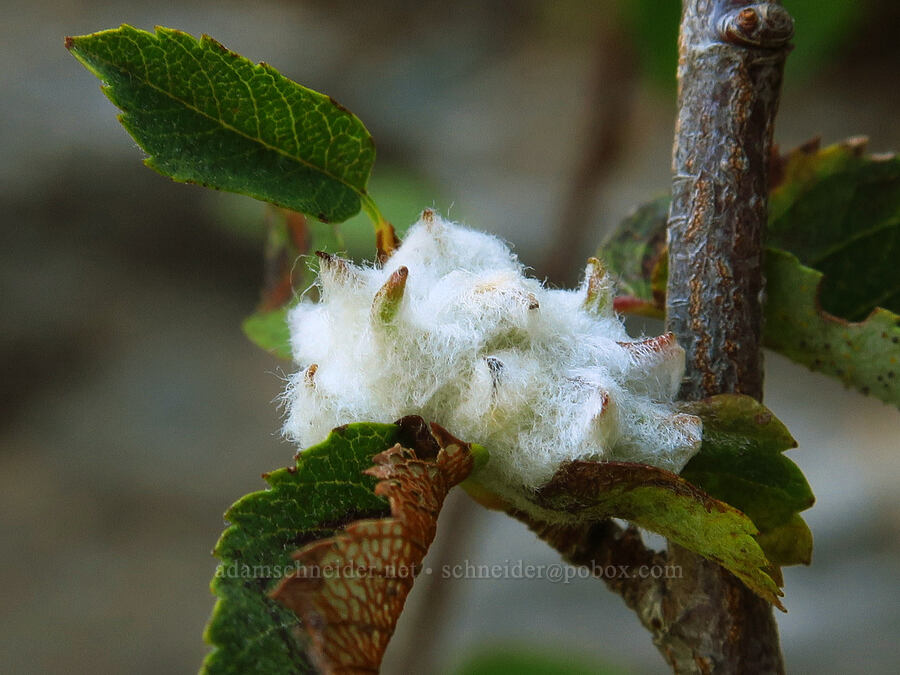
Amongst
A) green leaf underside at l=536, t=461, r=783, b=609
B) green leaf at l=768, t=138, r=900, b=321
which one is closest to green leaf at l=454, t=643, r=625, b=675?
green leaf at l=768, t=138, r=900, b=321

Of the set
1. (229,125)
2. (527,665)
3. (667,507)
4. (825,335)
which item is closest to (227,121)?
(229,125)

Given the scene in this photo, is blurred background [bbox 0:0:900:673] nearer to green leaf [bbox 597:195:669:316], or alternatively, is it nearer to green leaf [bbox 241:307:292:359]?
green leaf [bbox 241:307:292:359]

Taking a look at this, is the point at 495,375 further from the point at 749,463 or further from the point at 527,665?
the point at 527,665

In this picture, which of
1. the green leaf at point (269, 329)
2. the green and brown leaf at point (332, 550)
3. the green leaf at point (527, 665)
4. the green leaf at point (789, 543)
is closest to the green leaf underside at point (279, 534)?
the green and brown leaf at point (332, 550)

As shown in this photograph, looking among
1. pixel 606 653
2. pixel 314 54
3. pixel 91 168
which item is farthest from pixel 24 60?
pixel 606 653

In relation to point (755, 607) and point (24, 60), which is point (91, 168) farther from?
point (755, 607)
